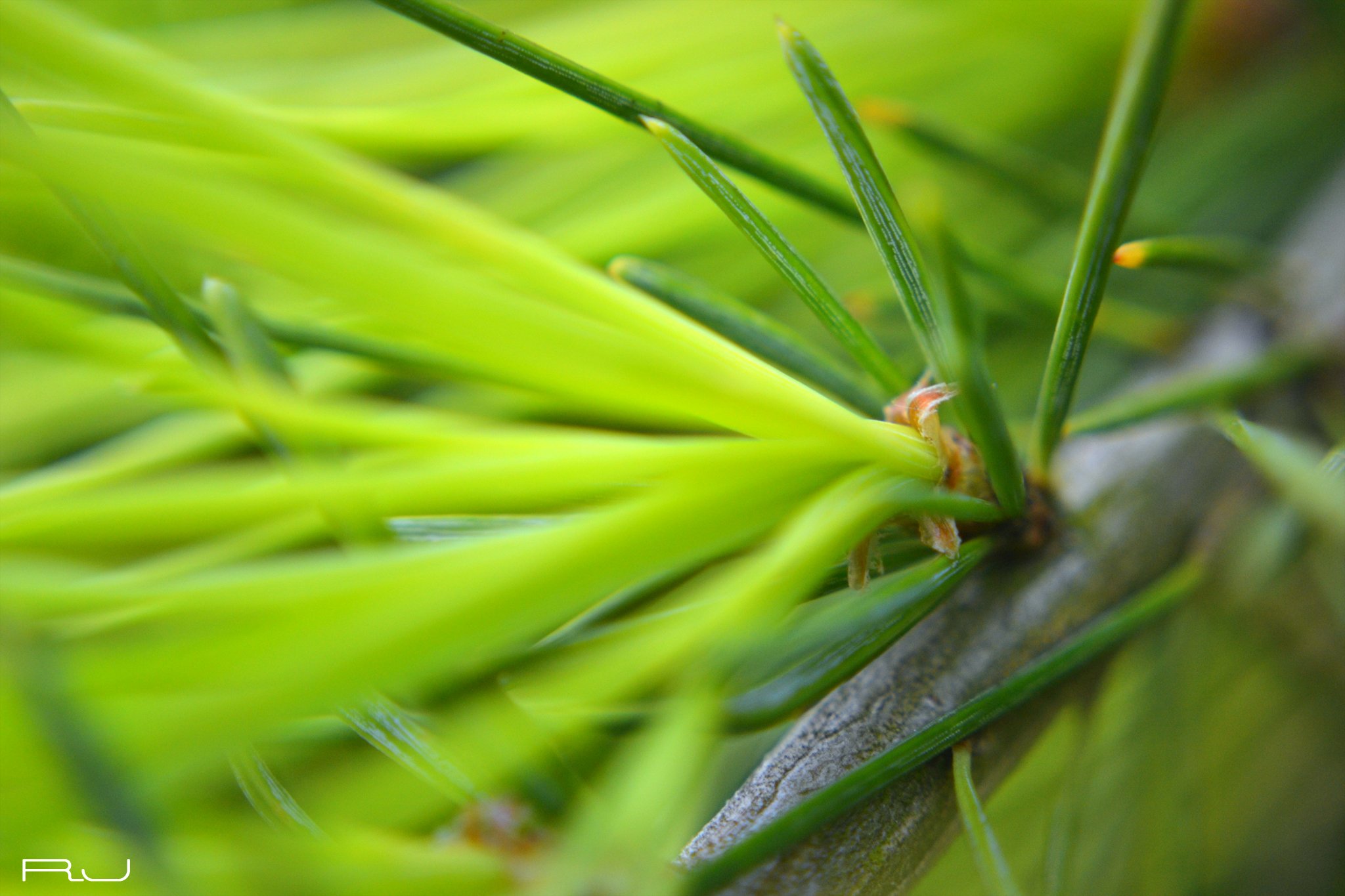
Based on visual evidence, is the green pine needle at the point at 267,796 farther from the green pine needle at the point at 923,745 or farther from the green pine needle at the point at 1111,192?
the green pine needle at the point at 1111,192

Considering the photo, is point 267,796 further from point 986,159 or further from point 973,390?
point 986,159

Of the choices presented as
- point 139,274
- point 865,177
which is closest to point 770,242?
point 865,177

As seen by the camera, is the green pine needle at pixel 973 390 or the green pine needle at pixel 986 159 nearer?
the green pine needle at pixel 973 390

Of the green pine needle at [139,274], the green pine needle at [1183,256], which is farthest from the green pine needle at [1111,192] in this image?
the green pine needle at [139,274]

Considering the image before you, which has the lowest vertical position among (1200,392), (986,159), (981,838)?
(981,838)

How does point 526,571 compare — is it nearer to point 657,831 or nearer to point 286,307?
point 657,831

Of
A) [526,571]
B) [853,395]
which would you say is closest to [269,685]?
[526,571]

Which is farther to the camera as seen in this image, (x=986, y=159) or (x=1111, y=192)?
(x=986, y=159)

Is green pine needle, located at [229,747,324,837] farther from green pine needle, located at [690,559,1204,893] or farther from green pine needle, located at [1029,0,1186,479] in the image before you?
green pine needle, located at [1029,0,1186,479]
